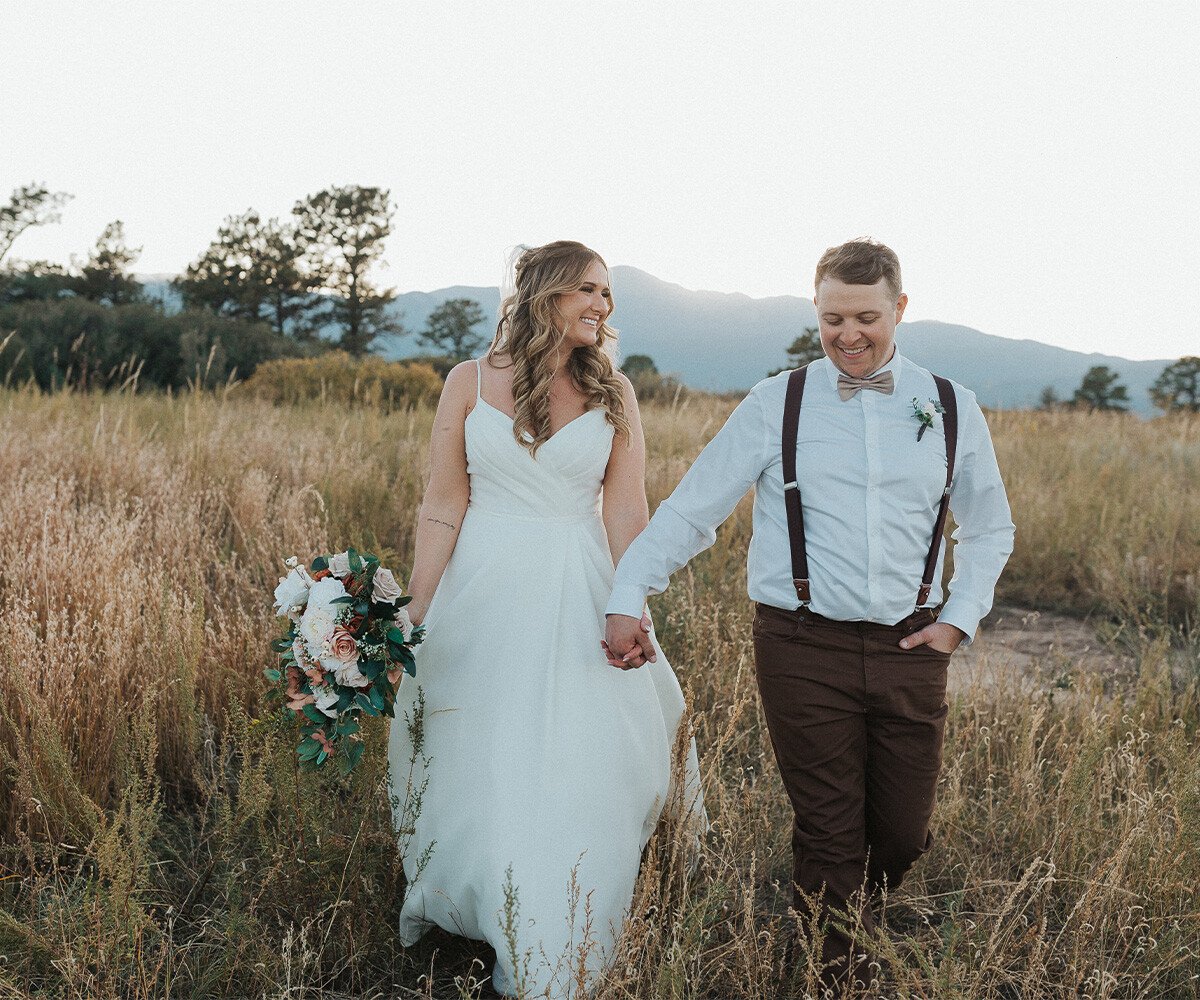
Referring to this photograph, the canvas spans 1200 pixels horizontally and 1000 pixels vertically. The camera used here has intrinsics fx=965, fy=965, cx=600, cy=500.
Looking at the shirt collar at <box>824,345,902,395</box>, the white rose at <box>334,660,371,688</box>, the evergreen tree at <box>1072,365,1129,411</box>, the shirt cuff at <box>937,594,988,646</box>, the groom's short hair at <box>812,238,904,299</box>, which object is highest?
the evergreen tree at <box>1072,365,1129,411</box>

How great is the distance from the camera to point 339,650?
2500 mm

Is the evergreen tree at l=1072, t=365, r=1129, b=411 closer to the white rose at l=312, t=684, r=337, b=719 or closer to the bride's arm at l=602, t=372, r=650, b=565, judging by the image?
the bride's arm at l=602, t=372, r=650, b=565

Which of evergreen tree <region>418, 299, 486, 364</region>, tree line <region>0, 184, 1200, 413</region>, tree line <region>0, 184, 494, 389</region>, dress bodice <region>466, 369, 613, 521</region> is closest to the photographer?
dress bodice <region>466, 369, 613, 521</region>

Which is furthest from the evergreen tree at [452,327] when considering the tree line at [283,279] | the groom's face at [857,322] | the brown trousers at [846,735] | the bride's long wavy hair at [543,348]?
the brown trousers at [846,735]

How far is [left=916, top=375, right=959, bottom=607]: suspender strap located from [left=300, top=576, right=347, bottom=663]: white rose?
5.04 ft

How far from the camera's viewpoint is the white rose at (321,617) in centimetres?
250

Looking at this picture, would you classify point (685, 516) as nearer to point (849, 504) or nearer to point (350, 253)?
point (849, 504)

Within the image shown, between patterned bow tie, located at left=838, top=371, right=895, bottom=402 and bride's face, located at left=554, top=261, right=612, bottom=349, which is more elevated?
bride's face, located at left=554, top=261, right=612, bottom=349

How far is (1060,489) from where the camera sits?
817 centimetres

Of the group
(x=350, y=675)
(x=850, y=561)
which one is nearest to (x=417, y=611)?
(x=350, y=675)

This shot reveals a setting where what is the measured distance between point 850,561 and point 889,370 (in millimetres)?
525

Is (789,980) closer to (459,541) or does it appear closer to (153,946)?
(459,541)

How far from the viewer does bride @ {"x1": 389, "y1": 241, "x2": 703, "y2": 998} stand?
2.59 meters

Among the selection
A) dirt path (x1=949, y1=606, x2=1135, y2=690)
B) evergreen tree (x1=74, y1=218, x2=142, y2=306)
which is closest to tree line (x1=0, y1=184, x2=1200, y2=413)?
evergreen tree (x1=74, y1=218, x2=142, y2=306)
